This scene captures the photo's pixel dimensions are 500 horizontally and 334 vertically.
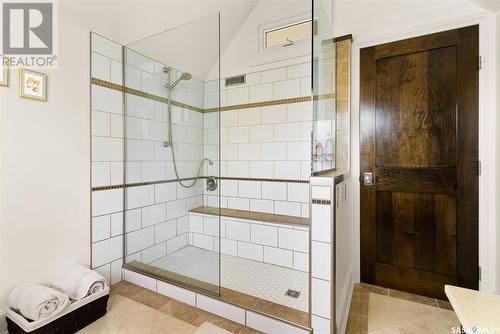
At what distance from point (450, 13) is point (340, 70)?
785mm

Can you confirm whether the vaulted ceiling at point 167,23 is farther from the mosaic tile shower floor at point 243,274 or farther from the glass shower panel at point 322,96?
the mosaic tile shower floor at point 243,274

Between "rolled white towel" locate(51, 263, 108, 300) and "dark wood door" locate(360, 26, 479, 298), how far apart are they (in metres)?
2.02

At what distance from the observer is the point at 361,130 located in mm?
2020

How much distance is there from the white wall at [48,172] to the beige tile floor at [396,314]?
6.53 feet

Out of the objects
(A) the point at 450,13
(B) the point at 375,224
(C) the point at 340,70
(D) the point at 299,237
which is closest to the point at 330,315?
(D) the point at 299,237

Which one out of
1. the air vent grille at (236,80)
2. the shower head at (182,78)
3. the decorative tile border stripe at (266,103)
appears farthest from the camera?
the air vent grille at (236,80)

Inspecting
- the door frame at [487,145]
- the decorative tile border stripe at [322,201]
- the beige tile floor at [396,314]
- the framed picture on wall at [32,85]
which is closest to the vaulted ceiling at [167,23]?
the framed picture on wall at [32,85]

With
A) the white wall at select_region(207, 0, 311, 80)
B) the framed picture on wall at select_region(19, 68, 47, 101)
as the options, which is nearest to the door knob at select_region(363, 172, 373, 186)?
the white wall at select_region(207, 0, 311, 80)

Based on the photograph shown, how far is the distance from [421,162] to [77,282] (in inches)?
100

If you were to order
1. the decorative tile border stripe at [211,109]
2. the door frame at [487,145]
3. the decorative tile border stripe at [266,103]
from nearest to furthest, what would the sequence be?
the door frame at [487,145] < the decorative tile border stripe at [211,109] < the decorative tile border stripe at [266,103]

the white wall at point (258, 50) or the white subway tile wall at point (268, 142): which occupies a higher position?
the white wall at point (258, 50)

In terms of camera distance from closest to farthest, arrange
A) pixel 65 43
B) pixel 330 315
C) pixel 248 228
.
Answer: pixel 330 315 → pixel 65 43 → pixel 248 228

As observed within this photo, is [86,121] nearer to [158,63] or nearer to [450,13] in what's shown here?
[158,63]

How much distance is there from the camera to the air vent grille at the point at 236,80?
8.75 feet
